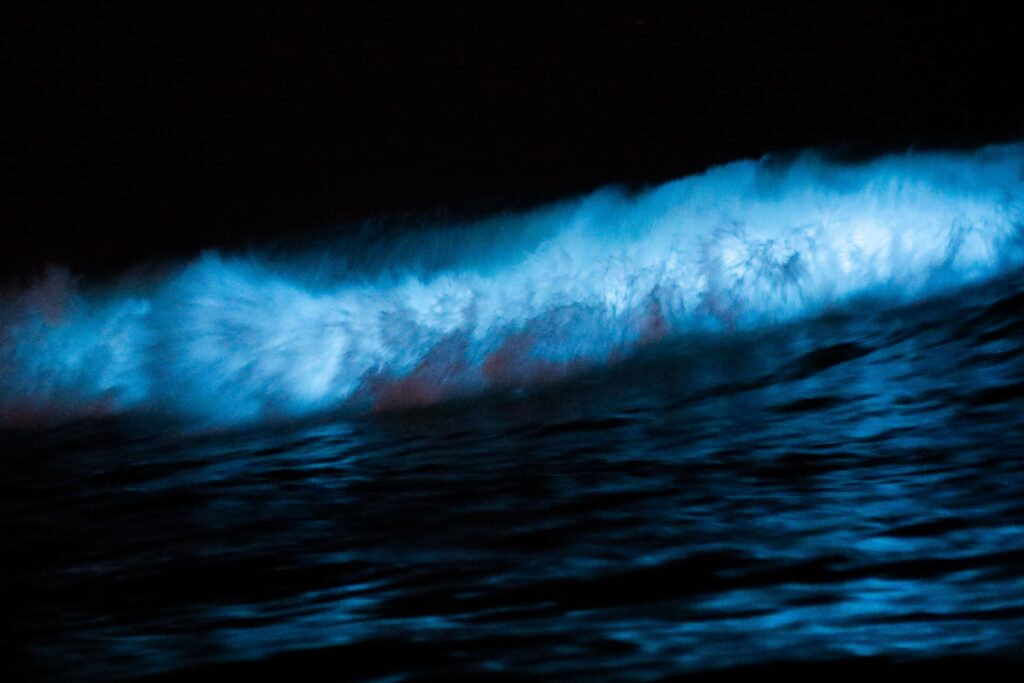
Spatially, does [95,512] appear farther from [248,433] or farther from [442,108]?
[442,108]

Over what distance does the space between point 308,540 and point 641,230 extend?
2.23 metres

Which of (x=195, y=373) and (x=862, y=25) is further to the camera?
(x=862, y=25)

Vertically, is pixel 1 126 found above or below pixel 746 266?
above

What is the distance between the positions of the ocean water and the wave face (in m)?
0.01

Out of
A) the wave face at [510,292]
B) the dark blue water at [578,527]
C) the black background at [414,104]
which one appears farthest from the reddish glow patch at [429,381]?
the black background at [414,104]

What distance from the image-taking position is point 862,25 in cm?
556

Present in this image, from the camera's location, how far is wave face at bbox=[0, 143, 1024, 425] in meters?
3.69

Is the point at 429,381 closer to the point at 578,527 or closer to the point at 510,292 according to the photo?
the point at 510,292

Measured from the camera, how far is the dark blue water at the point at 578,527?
1.72 meters

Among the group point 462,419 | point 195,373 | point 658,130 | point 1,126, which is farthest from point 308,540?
point 1,126

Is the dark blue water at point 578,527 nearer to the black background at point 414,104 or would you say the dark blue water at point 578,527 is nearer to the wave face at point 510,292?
the wave face at point 510,292

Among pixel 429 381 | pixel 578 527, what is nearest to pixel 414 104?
pixel 429 381

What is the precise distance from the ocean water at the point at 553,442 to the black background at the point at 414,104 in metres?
0.42

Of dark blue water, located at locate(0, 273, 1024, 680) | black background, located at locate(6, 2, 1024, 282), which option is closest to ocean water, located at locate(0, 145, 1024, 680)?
dark blue water, located at locate(0, 273, 1024, 680)
